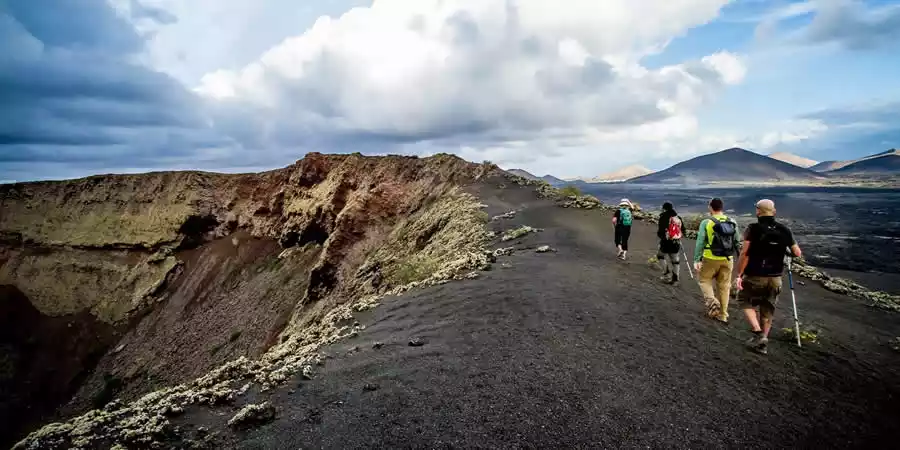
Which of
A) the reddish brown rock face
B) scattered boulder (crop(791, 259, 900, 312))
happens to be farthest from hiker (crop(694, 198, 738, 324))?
the reddish brown rock face

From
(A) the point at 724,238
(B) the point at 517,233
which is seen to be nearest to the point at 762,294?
(A) the point at 724,238

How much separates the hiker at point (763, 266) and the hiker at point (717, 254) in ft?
2.62

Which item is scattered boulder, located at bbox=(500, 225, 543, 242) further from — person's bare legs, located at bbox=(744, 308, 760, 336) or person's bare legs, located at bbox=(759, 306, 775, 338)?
person's bare legs, located at bbox=(759, 306, 775, 338)

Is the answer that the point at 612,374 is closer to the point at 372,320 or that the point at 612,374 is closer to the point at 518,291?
the point at 518,291

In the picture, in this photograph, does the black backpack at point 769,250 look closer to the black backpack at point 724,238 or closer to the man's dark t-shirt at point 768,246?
the man's dark t-shirt at point 768,246

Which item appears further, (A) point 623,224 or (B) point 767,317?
(A) point 623,224

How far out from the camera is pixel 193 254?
49.3m

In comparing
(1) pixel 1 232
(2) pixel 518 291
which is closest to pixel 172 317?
(1) pixel 1 232

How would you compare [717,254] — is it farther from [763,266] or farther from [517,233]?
[517,233]

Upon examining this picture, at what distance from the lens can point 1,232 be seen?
54.2 metres

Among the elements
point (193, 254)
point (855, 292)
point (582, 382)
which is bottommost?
point (193, 254)

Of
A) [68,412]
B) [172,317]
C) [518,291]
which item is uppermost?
[518,291]

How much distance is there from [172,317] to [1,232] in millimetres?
29485

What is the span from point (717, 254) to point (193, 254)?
50671 mm
